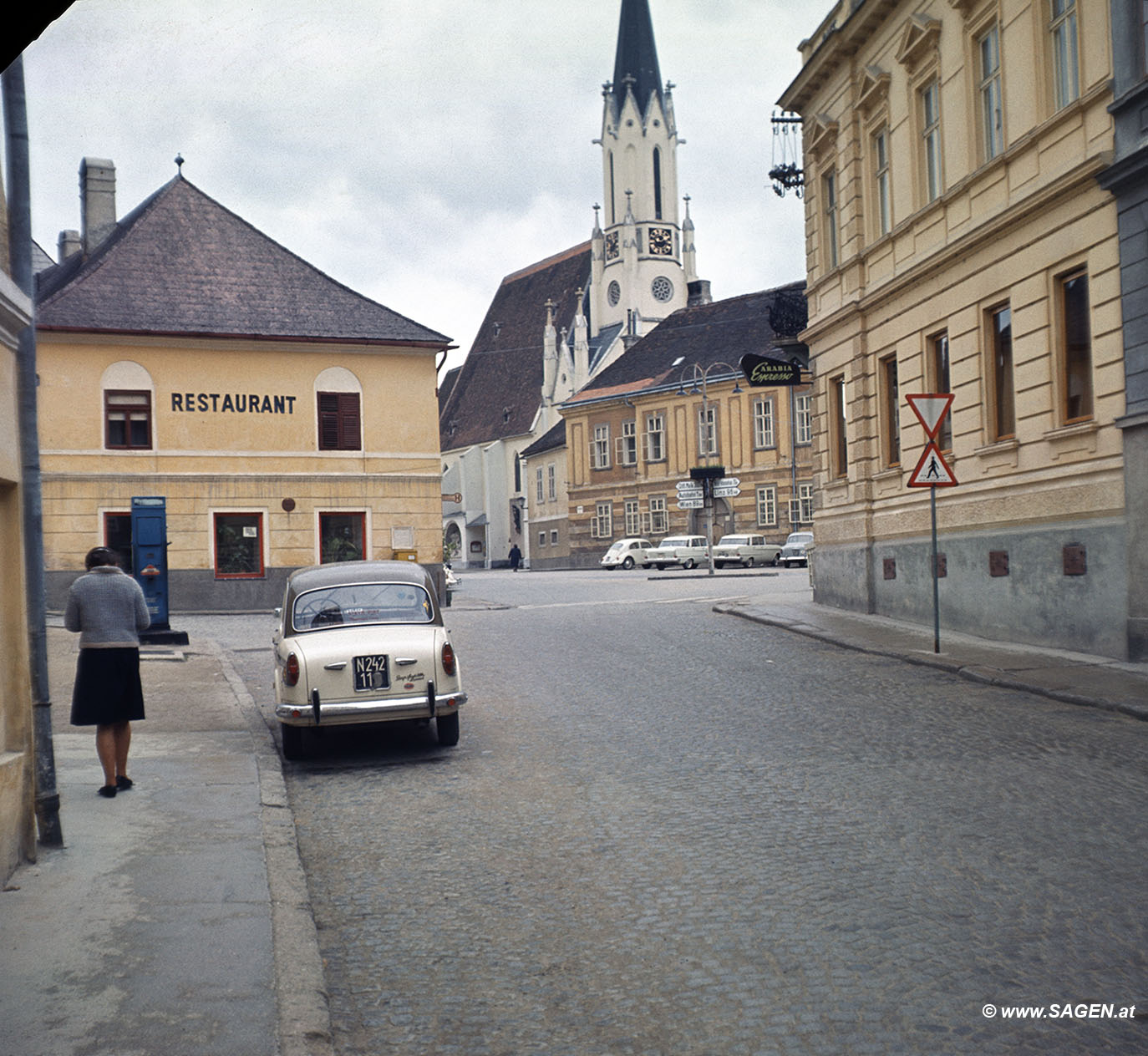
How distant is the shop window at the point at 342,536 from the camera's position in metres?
33.6

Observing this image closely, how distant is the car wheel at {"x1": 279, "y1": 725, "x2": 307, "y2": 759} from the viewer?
10875 mm

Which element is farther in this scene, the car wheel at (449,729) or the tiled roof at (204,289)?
the tiled roof at (204,289)

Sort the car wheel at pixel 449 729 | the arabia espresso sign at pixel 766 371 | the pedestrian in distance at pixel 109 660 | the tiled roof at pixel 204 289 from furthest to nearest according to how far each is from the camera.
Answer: the tiled roof at pixel 204 289
the arabia espresso sign at pixel 766 371
the car wheel at pixel 449 729
the pedestrian in distance at pixel 109 660

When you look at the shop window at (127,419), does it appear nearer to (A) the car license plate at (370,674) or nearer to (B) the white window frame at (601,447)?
(A) the car license plate at (370,674)

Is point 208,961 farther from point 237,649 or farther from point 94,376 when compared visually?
point 94,376

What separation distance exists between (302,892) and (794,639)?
1337cm

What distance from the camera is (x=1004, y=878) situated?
20.8 feet

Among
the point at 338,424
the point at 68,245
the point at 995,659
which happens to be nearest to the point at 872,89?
the point at 995,659

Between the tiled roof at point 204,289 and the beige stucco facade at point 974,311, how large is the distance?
1392 centimetres

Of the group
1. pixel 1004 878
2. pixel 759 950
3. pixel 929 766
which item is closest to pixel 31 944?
pixel 759 950

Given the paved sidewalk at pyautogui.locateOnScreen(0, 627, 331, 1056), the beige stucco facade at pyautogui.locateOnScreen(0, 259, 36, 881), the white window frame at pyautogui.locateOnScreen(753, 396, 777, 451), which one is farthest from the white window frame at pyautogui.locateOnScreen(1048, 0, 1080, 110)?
the white window frame at pyautogui.locateOnScreen(753, 396, 777, 451)

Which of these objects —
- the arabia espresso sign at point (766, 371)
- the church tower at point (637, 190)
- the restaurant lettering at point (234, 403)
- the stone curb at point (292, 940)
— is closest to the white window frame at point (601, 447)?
the church tower at point (637, 190)

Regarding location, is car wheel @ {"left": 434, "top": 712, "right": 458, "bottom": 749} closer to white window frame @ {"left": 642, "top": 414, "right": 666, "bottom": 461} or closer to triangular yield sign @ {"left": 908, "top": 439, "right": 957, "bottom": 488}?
triangular yield sign @ {"left": 908, "top": 439, "right": 957, "bottom": 488}

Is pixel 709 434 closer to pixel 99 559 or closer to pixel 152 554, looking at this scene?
pixel 152 554
